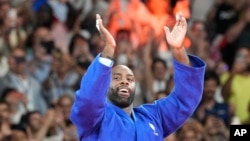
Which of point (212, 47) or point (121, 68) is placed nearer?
point (121, 68)

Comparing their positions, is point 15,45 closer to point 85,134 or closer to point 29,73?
point 29,73

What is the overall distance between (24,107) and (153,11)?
7.46 ft

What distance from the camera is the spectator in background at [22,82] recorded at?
419 inches

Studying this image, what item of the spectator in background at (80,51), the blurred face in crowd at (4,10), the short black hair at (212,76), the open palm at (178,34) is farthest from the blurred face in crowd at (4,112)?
Answer: the open palm at (178,34)

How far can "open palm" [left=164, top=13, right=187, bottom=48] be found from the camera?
6.64 m

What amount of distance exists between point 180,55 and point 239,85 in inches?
174

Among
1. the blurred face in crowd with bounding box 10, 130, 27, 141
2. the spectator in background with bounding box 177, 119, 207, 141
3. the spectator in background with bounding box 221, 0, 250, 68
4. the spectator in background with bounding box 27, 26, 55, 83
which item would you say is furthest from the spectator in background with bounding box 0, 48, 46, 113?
the spectator in background with bounding box 221, 0, 250, 68

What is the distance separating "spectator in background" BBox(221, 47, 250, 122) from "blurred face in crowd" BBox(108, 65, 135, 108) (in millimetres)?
4294

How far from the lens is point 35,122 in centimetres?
1006

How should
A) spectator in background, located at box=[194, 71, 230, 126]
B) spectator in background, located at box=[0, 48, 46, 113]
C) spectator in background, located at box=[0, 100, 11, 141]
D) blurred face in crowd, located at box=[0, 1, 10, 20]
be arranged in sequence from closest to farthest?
spectator in background, located at box=[0, 100, 11, 141]
spectator in background, located at box=[194, 71, 230, 126]
spectator in background, located at box=[0, 48, 46, 113]
blurred face in crowd, located at box=[0, 1, 10, 20]

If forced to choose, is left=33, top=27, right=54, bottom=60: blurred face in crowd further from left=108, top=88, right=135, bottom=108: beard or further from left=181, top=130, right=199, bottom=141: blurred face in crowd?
left=108, top=88, right=135, bottom=108: beard

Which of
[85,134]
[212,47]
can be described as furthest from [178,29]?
[212,47]

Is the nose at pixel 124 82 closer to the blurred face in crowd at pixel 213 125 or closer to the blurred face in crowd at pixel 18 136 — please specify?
the blurred face in crowd at pixel 18 136

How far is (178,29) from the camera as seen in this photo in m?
6.72
